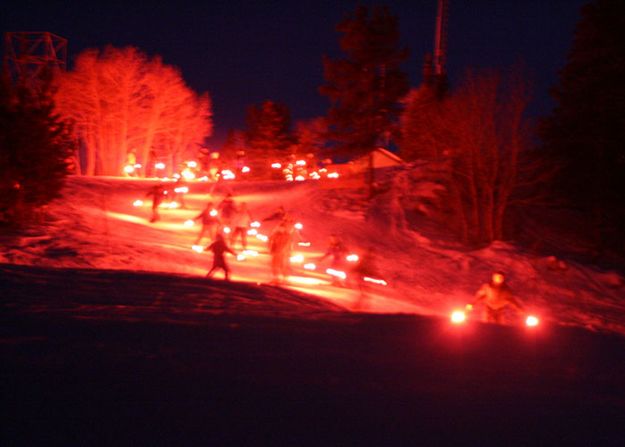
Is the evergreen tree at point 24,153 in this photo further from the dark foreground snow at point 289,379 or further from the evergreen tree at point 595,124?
the evergreen tree at point 595,124

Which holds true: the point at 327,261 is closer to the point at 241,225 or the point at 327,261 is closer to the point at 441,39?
the point at 241,225

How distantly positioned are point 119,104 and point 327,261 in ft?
102

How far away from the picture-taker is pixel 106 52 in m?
Answer: 46.0

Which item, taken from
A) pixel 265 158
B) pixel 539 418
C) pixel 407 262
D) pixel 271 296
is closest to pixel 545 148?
pixel 407 262

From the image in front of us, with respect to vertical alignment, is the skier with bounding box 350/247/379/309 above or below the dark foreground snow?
above

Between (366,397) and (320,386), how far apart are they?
0.43 meters

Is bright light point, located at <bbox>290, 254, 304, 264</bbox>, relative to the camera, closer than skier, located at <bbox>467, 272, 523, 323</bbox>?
No

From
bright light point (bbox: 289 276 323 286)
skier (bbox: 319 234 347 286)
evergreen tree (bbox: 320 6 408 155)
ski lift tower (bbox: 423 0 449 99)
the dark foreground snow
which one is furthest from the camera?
ski lift tower (bbox: 423 0 449 99)

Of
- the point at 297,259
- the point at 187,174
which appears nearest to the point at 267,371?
the point at 297,259

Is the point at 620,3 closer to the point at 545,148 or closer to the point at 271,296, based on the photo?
the point at 545,148

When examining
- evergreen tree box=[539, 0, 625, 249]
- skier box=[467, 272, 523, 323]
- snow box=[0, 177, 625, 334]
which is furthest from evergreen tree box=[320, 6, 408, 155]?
skier box=[467, 272, 523, 323]

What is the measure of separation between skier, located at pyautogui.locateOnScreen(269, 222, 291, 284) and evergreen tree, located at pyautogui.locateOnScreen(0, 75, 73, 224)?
7.45m

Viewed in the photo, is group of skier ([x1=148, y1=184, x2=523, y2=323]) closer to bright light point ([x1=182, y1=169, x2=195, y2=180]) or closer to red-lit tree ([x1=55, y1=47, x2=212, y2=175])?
bright light point ([x1=182, y1=169, x2=195, y2=180])

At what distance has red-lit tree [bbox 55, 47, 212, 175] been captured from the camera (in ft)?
146
